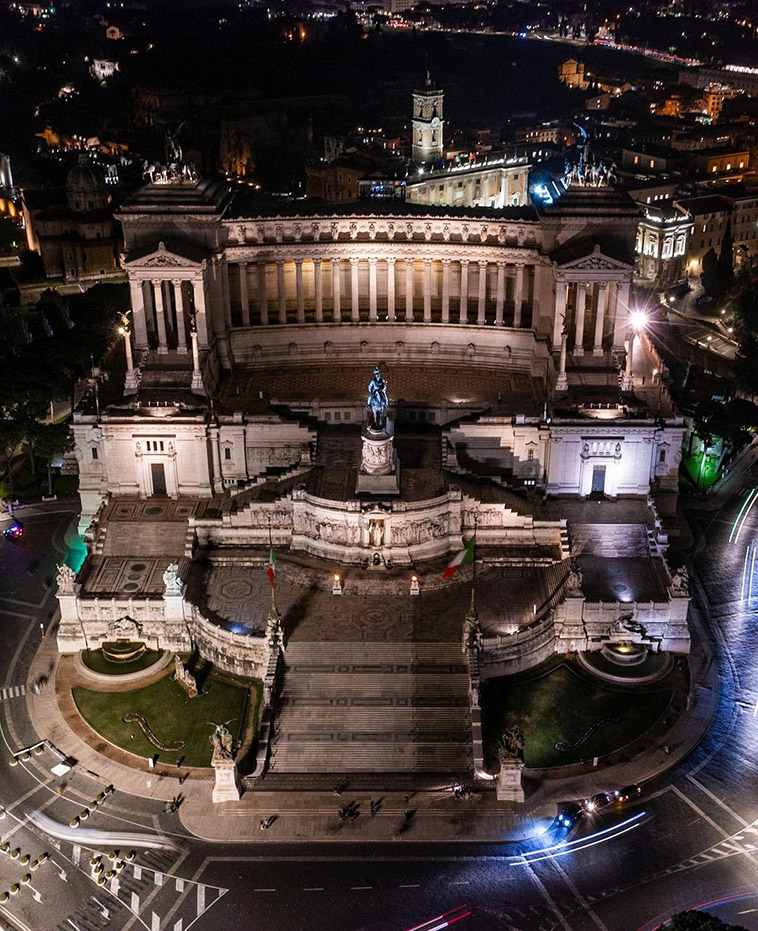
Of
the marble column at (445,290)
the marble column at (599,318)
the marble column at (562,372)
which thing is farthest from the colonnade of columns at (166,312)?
the marble column at (599,318)

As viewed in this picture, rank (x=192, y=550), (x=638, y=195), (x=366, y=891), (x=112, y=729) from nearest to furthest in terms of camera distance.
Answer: (x=366, y=891)
(x=112, y=729)
(x=192, y=550)
(x=638, y=195)

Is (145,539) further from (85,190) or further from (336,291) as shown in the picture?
(85,190)

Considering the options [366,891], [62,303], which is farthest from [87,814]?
[62,303]

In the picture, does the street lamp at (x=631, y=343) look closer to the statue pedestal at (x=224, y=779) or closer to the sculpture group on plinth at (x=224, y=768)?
the sculpture group on plinth at (x=224, y=768)

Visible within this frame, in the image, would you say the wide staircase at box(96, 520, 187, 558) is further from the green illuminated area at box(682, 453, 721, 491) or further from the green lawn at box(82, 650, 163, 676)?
the green illuminated area at box(682, 453, 721, 491)

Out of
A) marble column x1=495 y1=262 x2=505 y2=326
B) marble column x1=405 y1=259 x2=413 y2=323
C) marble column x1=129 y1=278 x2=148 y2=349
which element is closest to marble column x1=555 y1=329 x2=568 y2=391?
marble column x1=495 y1=262 x2=505 y2=326

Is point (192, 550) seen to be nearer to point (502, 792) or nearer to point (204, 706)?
point (204, 706)

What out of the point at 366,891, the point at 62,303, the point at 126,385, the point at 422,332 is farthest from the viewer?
the point at 62,303
